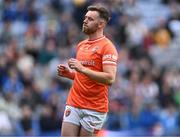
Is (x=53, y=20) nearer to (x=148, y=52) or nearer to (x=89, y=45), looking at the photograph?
(x=148, y=52)

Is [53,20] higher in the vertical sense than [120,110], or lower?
higher

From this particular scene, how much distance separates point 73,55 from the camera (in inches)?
736

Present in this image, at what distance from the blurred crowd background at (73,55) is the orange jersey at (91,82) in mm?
5676

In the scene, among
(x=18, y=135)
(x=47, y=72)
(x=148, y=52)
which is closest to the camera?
(x=18, y=135)

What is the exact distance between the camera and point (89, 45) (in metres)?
10.1

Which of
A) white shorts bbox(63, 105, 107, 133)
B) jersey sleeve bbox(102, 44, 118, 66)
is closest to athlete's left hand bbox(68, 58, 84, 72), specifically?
jersey sleeve bbox(102, 44, 118, 66)

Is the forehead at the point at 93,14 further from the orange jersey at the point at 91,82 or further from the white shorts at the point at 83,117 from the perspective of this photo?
the white shorts at the point at 83,117

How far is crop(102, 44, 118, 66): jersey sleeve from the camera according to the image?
9828 millimetres

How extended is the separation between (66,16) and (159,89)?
3.52 metres

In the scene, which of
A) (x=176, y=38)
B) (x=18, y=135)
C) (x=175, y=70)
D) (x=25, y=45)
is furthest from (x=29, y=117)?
(x=176, y=38)

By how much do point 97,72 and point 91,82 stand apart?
31cm

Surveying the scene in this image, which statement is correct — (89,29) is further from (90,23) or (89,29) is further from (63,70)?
(63,70)

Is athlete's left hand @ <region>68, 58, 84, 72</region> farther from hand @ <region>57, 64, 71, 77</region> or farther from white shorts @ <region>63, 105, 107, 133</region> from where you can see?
white shorts @ <region>63, 105, 107, 133</region>

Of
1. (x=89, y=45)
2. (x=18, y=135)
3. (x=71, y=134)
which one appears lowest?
(x=18, y=135)
